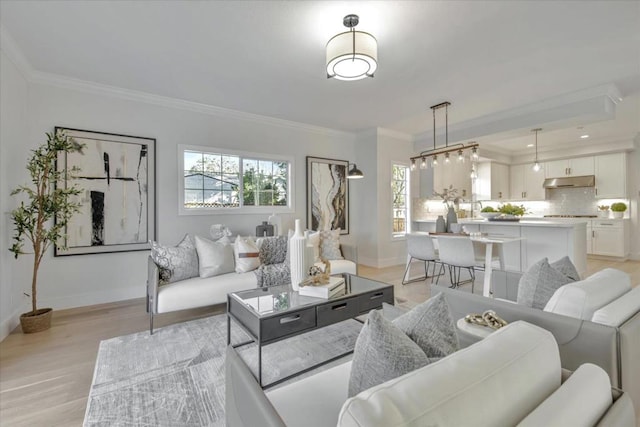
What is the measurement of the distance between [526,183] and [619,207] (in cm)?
188

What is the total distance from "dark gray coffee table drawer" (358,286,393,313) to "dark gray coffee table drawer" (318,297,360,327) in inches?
2.2

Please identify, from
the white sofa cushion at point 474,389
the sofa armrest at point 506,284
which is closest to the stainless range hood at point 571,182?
the sofa armrest at point 506,284

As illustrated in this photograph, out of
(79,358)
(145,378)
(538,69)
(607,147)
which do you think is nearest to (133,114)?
(79,358)

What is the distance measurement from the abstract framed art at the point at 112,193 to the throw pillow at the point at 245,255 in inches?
53.9

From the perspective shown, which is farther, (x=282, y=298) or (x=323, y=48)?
(x=323, y=48)

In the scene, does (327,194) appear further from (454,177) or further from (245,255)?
(454,177)

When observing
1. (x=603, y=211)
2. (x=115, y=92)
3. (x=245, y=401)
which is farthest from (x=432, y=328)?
(x=603, y=211)

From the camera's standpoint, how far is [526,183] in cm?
777

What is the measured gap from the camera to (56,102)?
3289 millimetres

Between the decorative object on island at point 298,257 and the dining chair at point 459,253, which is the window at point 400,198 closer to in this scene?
the dining chair at point 459,253

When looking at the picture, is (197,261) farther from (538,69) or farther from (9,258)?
(538,69)

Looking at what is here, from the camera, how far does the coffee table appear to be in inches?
74.2

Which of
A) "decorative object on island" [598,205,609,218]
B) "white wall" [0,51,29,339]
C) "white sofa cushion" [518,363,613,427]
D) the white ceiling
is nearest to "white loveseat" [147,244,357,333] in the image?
A: "white wall" [0,51,29,339]

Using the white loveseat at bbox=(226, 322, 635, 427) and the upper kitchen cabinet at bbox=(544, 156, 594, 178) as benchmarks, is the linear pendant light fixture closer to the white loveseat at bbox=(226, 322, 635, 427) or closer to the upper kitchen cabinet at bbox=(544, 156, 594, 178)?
the white loveseat at bbox=(226, 322, 635, 427)
